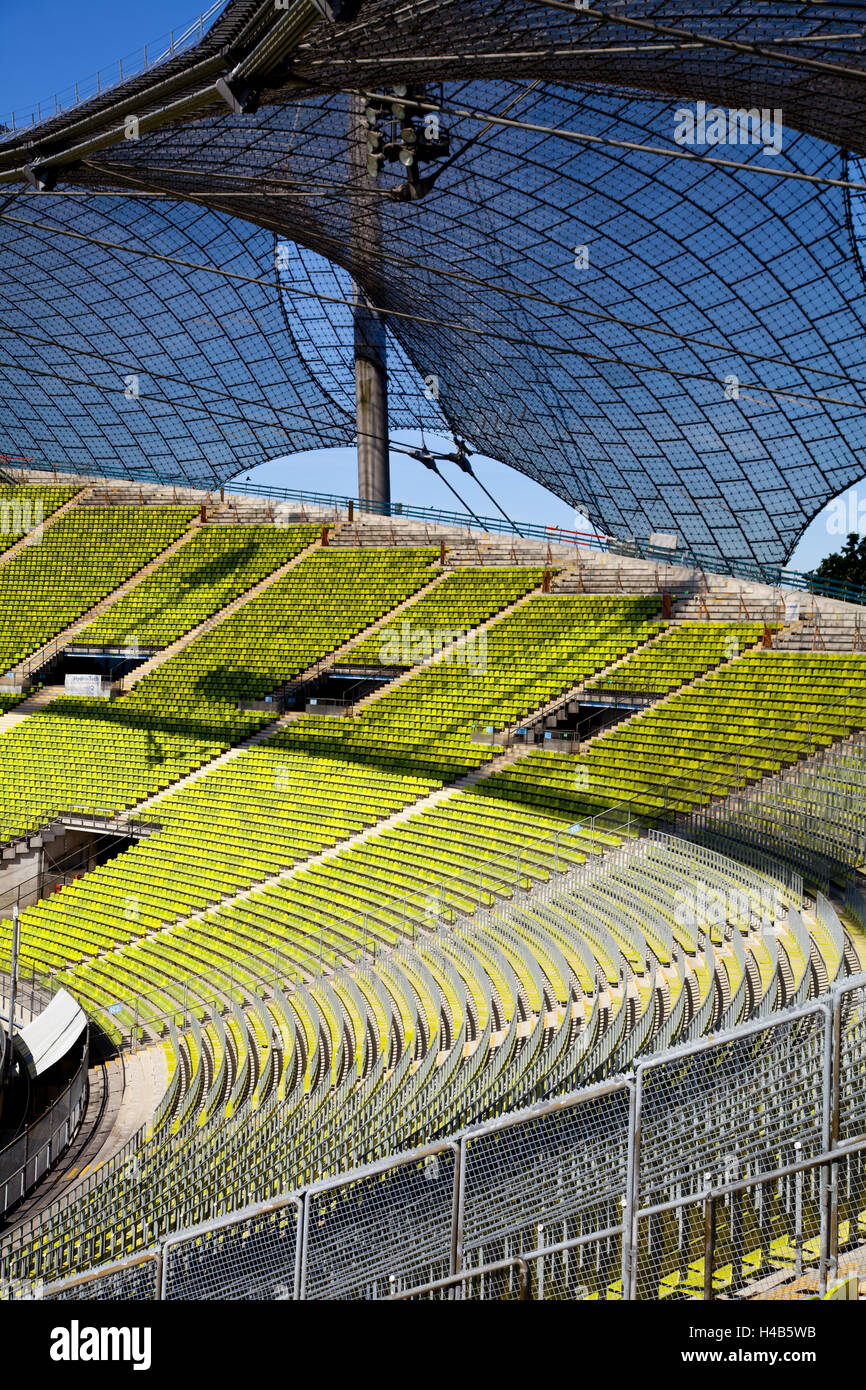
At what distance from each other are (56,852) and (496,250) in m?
21.3

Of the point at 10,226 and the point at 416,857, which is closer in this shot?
the point at 416,857

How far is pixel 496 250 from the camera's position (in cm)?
3588

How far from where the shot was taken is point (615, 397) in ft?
138

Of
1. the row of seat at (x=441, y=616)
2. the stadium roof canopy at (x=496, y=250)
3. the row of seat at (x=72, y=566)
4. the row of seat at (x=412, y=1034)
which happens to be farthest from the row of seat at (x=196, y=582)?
the row of seat at (x=412, y=1034)

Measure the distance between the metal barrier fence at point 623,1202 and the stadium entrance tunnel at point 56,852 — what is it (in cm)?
2053

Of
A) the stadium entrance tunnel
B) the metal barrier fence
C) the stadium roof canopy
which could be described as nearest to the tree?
the stadium roof canopy

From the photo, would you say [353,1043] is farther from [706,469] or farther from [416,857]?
[706,469]

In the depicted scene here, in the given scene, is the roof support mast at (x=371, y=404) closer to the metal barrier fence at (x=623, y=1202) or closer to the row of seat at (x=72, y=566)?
the row of seat at (x=72, y=566)

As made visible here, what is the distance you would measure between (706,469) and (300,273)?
54.5ft

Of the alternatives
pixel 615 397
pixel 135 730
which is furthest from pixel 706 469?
pixel 135 730

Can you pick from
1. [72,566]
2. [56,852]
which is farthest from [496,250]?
[56,852]

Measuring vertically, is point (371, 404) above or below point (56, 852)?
above

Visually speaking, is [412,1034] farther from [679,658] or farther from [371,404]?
[371,404]
